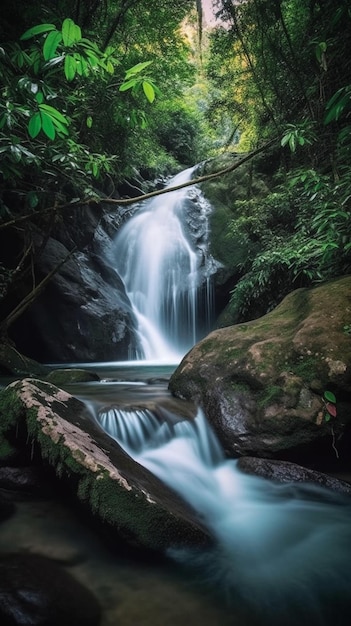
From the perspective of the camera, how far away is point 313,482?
3211mm

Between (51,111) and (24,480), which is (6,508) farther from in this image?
(51,111)

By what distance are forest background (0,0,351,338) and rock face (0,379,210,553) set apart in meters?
1.75

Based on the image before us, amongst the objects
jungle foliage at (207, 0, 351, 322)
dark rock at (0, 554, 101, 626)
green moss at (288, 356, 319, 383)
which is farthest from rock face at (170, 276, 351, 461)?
dark rock at (0, 554, 101, 626)

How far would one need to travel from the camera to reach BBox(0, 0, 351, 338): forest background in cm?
254

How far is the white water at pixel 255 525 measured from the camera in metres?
1.97

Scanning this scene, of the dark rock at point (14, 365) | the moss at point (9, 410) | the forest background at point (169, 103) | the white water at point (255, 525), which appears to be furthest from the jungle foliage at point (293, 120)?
the dark rock at point (14, 365)

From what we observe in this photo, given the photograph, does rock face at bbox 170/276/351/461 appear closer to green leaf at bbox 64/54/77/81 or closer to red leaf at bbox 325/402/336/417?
red leaf at bbox 325/402/336/417

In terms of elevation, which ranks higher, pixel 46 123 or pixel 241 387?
pixel 46 123

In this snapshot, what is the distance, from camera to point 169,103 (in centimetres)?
1000

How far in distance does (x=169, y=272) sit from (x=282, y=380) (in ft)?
29.0

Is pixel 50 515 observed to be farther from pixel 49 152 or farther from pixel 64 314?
pixel 64 314

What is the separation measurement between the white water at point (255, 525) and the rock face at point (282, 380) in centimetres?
33

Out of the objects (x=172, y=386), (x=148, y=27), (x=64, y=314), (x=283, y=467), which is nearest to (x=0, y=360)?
(x=64, y=314)

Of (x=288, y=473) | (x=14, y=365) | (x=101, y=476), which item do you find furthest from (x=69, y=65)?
(x=14, y=365)
